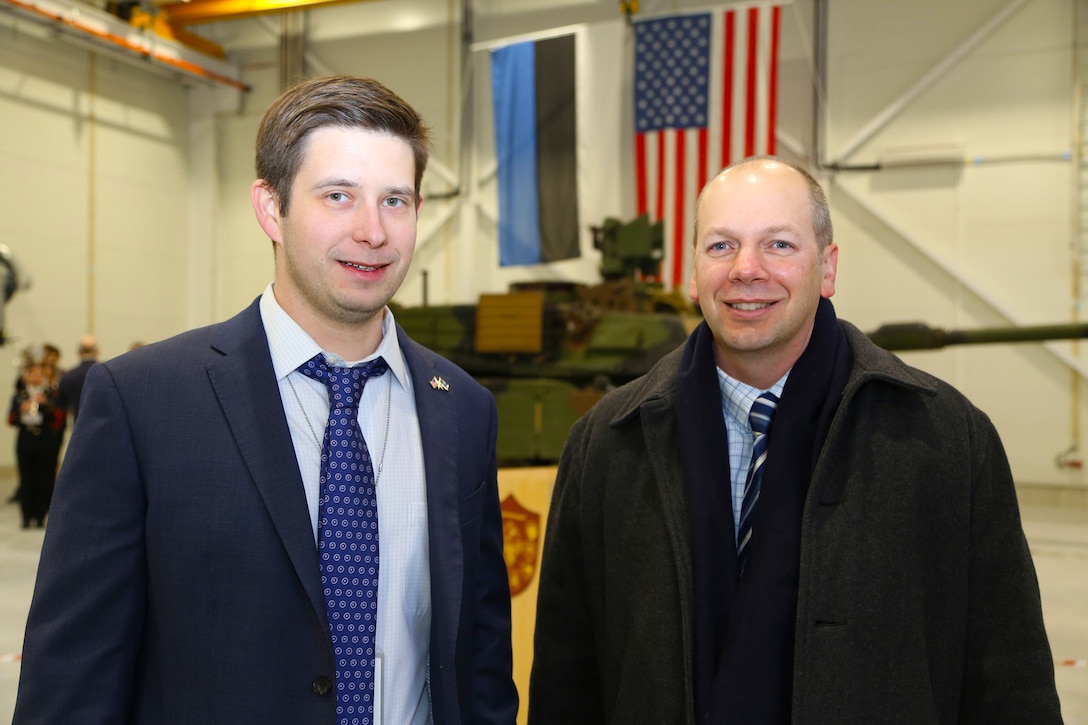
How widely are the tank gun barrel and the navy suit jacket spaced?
24.9ft

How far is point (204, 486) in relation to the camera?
1911mm

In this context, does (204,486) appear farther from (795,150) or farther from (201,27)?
(201,27)

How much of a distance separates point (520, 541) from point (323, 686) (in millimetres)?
2706

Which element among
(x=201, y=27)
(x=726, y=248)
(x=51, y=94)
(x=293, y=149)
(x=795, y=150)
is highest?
(x=201, y=27)

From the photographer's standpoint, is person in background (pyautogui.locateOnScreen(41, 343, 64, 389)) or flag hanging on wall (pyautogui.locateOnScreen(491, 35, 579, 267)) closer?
person in background (pyautogui.locateOnScreen(41, 343, 64, 389))

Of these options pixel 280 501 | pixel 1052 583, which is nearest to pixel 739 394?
pixel 280 501

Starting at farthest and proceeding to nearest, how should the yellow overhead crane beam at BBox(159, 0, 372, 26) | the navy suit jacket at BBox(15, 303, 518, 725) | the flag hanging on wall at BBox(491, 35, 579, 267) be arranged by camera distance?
the yellow overhead crane beam at BBox(159, 0, 372, 26), the flag hanging on wall at BBox(491, 35, 579, 267), the navy suit jacket at BBox(15, 303, 518, 725)

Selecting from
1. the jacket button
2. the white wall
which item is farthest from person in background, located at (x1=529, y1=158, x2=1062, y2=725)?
the white wall

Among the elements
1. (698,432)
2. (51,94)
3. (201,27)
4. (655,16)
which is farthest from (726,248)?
(201,27)

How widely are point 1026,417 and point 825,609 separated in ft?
41.7

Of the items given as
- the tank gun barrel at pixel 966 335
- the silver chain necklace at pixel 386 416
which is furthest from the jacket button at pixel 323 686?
the tank gun barrel at pixel 966 335

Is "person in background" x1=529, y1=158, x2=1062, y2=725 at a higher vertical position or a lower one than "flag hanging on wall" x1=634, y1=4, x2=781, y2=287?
lower

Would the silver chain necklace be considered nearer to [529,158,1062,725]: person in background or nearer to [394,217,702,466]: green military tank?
[529,158,1062,725]: person in background

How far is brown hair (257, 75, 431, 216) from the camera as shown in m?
2.02
